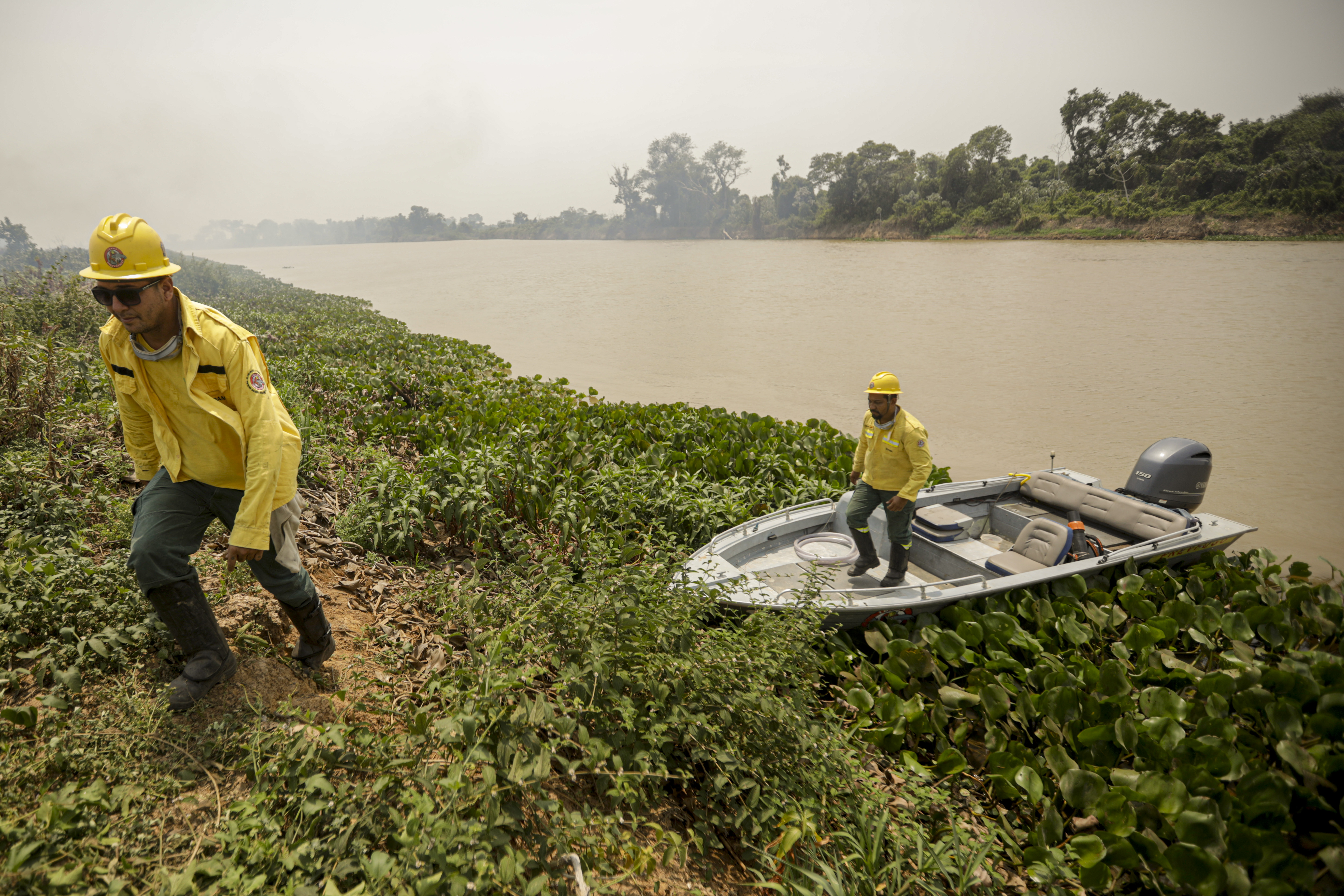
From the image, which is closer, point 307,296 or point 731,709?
point 731,709

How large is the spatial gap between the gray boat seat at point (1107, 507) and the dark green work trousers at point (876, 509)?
1.68 metres

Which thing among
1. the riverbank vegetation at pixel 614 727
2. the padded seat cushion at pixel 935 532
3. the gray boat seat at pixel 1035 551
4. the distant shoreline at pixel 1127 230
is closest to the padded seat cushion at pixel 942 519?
the padded seat cushion at pixel 935 532

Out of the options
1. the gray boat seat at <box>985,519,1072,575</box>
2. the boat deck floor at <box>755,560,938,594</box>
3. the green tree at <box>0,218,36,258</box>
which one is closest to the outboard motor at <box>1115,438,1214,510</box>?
the gray boat seat at <box>985,519,1072,575</box>

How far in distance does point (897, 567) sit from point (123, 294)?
453cm

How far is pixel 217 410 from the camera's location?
7.39 ft

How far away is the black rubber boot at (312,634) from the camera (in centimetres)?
271

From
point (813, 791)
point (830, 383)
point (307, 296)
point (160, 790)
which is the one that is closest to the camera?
point (160, 790)

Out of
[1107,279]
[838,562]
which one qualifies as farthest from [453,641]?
[1107,279]

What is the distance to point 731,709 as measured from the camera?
2586 millimetres

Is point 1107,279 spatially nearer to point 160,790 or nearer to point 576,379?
point 576,379

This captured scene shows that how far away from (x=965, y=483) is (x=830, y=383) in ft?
36.5

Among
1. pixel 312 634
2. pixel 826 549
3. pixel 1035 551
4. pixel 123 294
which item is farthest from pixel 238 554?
pixel 1035 551

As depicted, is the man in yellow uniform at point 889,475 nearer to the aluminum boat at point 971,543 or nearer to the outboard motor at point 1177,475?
the aluminum boat at point 971,543

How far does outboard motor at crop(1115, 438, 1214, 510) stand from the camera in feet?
Answer: 16.5
